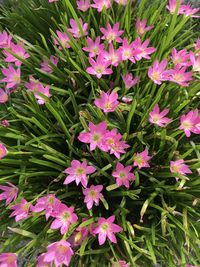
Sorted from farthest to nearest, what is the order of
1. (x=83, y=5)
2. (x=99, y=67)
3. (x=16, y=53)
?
(x=83, y=5) < (x=16, y=53) < (x=99, y=67)

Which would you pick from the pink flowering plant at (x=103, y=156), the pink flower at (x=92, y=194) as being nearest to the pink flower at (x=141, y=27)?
the pink flowering plant at (x=103, y=156)

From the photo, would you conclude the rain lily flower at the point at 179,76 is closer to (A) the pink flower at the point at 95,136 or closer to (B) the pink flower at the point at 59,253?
(A) the pink flower at the point at 95,136

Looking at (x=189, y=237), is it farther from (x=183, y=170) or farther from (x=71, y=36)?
(x=71, y=36)

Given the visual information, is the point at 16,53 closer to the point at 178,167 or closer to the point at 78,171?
the point at 78,171

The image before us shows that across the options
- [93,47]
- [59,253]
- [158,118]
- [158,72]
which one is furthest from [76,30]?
[59,253]

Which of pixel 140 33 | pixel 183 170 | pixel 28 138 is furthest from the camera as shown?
pixel 140 33

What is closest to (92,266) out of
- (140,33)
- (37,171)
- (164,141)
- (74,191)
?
(74,191)
